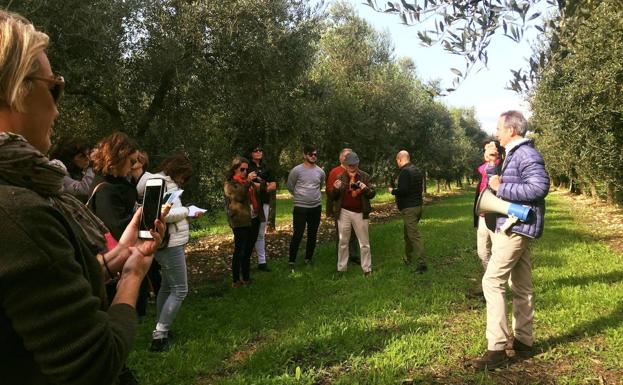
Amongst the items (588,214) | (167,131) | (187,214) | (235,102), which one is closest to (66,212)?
(187,214)

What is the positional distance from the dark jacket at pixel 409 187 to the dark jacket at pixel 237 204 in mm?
2988

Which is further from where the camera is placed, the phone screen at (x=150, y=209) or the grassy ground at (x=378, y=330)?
the grassy ground at (x=378, y=330)

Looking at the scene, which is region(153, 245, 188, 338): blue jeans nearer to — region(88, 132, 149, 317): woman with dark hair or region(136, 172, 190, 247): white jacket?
region(136, 172, 190, 247): white jacket

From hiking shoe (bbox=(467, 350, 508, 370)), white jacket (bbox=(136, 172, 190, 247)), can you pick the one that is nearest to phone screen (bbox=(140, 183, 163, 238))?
white jacket (bbox=(136, 172, 190, 247))

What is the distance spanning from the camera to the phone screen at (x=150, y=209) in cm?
190

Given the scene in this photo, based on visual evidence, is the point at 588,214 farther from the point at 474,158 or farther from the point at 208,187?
the point at 474,158

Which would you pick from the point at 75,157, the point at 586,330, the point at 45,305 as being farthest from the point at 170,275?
the point at 586,330

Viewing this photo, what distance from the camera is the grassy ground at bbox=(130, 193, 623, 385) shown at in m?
4.34

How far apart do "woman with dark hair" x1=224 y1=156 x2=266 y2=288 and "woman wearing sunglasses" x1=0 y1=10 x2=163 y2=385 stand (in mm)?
6122

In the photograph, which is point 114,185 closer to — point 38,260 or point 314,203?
point 38,260

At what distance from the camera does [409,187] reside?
27.6 feet

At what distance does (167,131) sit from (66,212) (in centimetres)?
730

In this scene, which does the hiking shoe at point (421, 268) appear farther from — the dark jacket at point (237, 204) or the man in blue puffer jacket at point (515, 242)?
the man in blue puffer jacket at point (515, 242)

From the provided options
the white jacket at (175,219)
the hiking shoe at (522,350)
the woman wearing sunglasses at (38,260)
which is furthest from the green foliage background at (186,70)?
the woman wearing sunglasses at (38,260)
